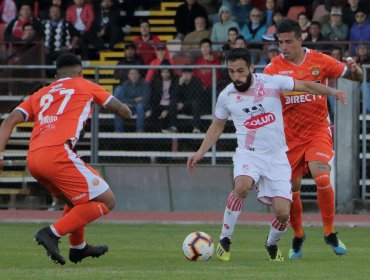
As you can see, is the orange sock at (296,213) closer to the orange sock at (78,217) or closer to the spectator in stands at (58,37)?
the orange sock at (78,217)

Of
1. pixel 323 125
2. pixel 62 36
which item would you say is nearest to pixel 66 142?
pixel 323 125

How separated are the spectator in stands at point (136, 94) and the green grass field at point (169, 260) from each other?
3828 mm

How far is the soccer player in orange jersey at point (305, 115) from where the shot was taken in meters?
12.6

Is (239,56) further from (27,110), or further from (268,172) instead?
(27,110)

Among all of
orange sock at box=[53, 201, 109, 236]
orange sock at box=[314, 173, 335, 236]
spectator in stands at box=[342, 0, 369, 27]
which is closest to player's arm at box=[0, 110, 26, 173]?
orange sock at box=[53, 201, 109, 236]

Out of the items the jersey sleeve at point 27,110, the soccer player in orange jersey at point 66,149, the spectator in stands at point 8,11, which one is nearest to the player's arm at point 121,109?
the soccer player in orange jersey at point 66,149

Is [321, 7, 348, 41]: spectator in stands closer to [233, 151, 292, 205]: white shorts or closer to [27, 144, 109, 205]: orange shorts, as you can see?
Answer: [233, 151, 292, 205]: white shorts

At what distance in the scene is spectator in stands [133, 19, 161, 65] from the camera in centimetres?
2275

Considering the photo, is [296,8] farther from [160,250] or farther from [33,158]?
[33,158]

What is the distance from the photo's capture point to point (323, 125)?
12828 millimetres

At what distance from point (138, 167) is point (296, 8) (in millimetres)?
4913

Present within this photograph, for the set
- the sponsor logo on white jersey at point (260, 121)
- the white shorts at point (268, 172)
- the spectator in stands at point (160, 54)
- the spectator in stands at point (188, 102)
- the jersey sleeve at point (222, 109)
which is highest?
the jersey sleeve at point (222, 109)

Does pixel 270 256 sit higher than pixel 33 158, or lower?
lower

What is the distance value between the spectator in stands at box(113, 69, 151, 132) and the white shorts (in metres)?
8.87
